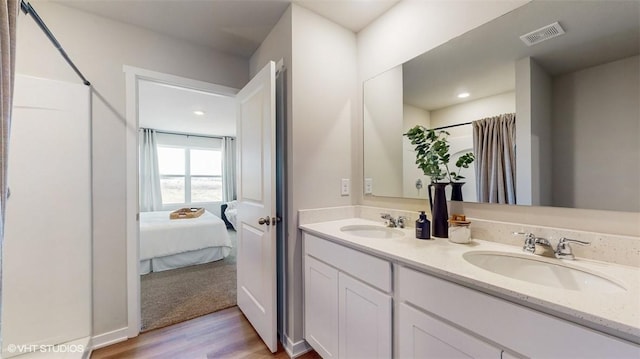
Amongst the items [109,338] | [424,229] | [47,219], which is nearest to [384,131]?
[424,229]

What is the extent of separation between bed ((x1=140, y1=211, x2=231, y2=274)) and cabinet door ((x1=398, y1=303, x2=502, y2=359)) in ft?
10.5

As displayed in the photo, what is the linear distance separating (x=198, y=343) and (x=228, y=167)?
5.20 m

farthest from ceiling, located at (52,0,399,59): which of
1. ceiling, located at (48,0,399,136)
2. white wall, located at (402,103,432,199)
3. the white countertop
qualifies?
the white countertop

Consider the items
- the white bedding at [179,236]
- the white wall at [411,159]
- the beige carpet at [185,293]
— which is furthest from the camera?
the white bedding at [179,236]

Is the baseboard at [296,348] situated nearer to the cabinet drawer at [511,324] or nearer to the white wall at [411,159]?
the cabinet drawer at [511,324]

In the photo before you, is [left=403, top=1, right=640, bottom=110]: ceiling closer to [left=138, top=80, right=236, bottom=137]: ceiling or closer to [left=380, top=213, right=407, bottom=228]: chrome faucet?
[left=380, top=213, right=407, bottom=228]: chrome faucet

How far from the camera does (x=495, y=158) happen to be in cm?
126

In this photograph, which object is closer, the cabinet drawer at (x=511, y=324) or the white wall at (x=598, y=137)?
the cabinet drawer at (x=511, y=324)

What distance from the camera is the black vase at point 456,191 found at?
141 cm

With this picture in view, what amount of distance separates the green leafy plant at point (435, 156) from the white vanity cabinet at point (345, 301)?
67 cm

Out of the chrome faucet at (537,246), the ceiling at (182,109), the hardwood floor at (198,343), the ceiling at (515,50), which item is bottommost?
the hardwood floor at (198,343)

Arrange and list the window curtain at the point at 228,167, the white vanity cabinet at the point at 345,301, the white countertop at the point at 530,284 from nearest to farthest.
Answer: the white countertop at the point at 530,284, the white vanity cabinet at the point at 345,301, the window curtain at the point at 228,167

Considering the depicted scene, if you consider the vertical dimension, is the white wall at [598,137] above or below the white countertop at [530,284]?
above

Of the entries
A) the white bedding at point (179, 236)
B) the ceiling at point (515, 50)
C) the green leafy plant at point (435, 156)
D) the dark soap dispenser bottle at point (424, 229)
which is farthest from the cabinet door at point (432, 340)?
the white bedding at point (179, 236)
